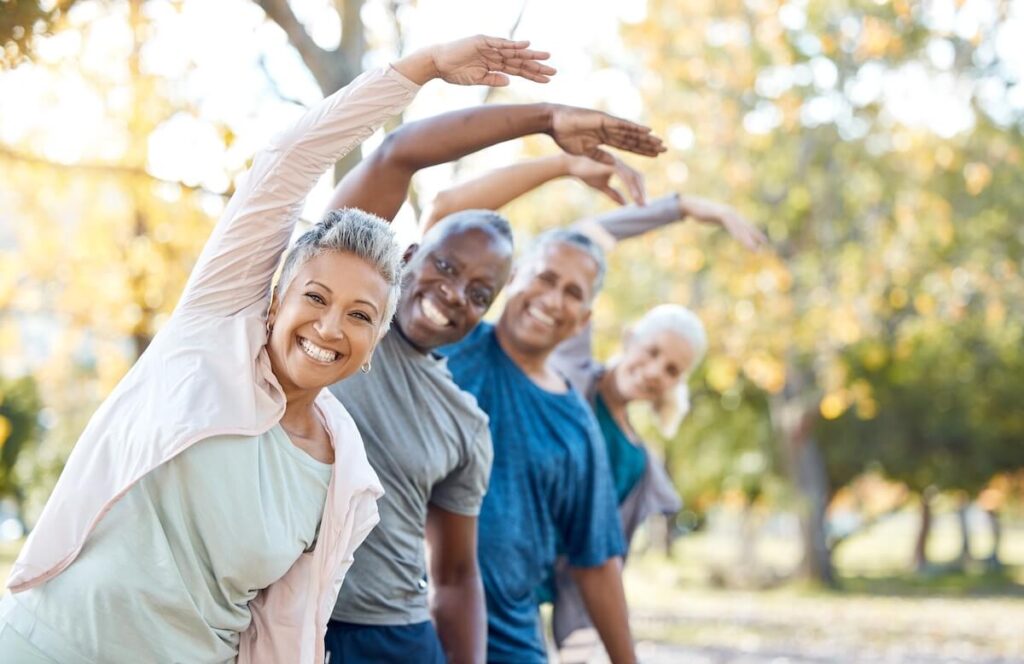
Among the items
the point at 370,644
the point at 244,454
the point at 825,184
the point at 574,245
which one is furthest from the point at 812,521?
the point at 244,454

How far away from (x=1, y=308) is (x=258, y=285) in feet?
28.7

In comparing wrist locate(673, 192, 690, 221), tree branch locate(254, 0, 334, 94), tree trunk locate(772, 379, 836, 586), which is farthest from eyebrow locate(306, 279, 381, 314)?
tree trunk locate(772, 379, 836, 586)

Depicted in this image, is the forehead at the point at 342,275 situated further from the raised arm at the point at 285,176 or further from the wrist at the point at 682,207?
the wrist at the point at 682,207

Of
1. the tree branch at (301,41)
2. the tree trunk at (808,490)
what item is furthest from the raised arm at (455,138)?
the tree trunk at (808,490)

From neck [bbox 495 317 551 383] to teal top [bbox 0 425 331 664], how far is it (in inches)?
57.5

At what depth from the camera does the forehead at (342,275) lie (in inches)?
98.0

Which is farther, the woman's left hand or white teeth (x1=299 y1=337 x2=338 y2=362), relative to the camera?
the woman's left hand

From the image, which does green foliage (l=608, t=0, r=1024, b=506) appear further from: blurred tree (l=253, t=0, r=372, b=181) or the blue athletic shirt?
the blue athletic shirt

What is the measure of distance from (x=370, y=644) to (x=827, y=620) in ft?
41.8

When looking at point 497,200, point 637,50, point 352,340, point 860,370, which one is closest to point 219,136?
point 497,200

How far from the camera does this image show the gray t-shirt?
2.94 m

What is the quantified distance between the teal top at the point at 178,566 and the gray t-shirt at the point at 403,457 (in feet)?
1.63

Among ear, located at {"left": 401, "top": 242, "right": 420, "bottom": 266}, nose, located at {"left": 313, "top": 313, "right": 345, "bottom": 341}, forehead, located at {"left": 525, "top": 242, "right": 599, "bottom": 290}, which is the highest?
forehead, located at {"left": 525, "top": 242, "right": 599, "bottom": 290}

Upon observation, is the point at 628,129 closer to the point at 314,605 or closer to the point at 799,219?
the point at 314,605
